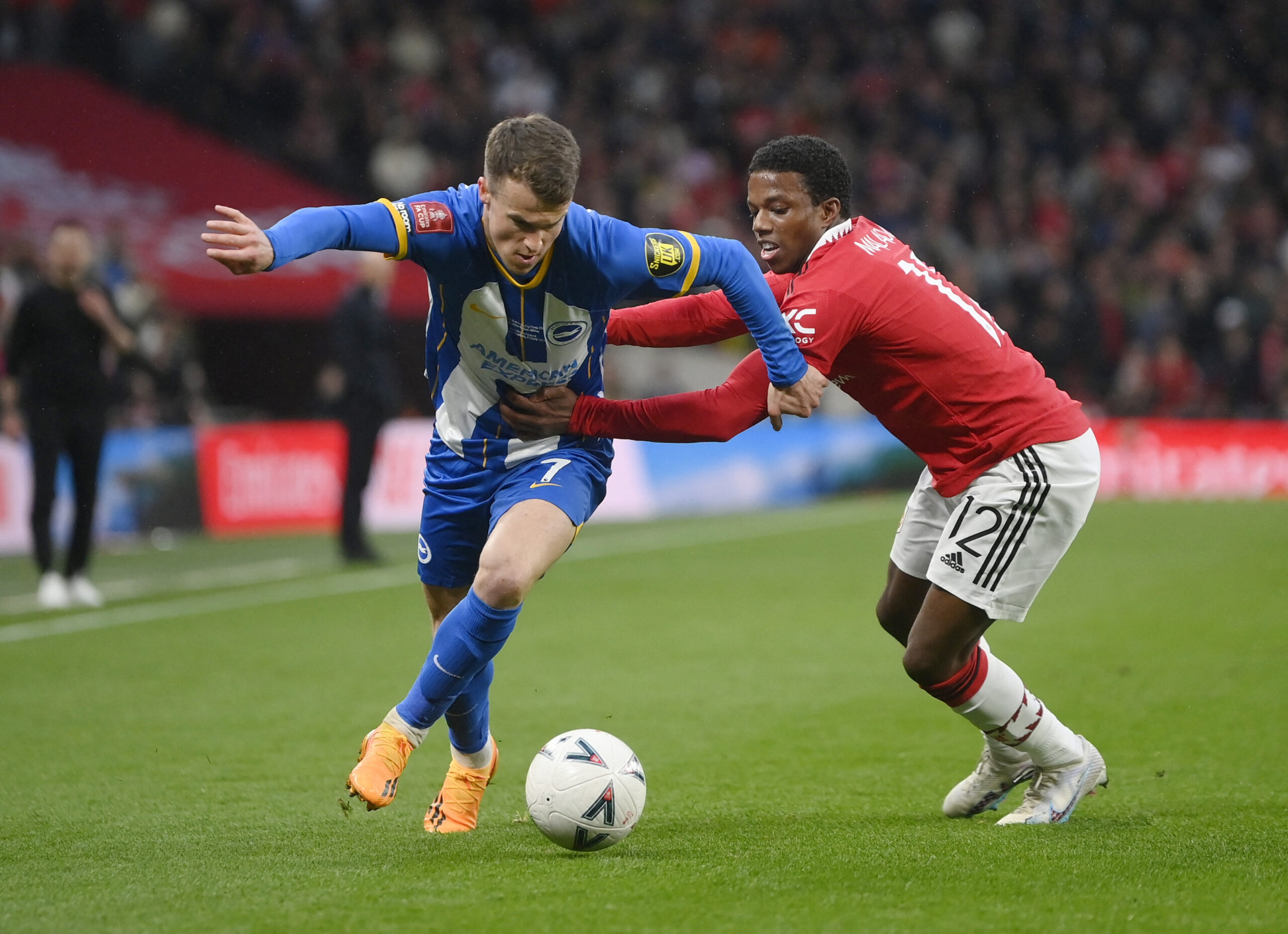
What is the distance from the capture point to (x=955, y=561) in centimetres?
448

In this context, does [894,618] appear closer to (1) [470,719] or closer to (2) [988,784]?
(2) [988,784]

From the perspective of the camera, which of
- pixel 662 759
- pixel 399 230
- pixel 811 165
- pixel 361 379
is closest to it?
pixel 399 230

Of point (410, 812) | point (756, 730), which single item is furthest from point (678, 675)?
point (410, 812)

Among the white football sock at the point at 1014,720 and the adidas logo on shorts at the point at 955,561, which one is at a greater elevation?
the adidas logo on shorts at the point at 955,561

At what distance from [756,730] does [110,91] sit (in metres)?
16.6

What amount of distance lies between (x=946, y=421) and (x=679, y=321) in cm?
94

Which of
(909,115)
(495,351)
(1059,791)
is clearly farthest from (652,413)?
(909,115)

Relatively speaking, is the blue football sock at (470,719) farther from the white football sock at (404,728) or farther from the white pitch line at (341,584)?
the white pitch line at (341,584)

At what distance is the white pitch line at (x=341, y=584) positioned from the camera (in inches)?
353

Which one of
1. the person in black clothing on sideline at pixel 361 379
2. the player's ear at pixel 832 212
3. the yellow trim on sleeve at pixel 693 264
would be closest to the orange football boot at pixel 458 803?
the yellow trim on sleeve at pixel 693 264

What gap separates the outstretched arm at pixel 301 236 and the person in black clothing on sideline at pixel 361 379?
7350mm

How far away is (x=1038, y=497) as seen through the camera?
4500mm

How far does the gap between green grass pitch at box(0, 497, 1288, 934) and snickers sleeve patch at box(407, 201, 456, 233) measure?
67.6 inches

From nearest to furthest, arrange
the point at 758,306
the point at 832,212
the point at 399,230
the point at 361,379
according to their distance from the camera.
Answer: the point at 399,230, the point at 758,306, the point at 832,212, the point at 361,379
